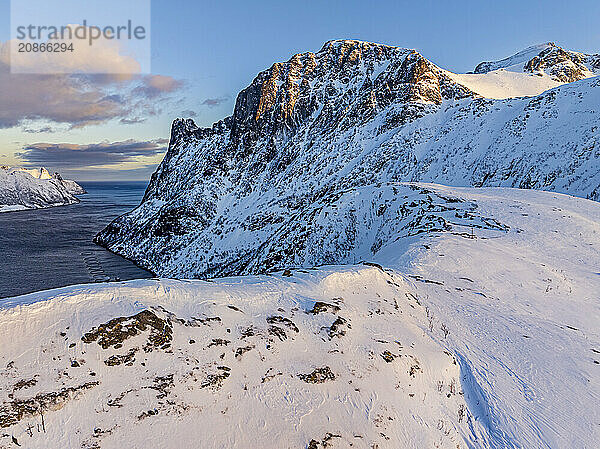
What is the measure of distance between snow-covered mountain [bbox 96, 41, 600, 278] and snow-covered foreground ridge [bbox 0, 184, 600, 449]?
468 inches

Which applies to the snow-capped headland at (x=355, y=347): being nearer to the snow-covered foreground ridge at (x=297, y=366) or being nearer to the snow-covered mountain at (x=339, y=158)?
the snow-covered foreground ridge at (x=297, y=366)

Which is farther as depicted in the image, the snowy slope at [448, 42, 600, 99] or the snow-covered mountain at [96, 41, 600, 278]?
the snowy slope at [448, 42, 600, 99]

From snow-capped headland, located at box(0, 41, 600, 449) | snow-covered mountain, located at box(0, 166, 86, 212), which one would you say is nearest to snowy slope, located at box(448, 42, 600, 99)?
snow-capped headland, located at box(0, 41, 600, 449)

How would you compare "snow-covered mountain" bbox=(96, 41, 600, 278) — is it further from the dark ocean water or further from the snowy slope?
the dark ocean water

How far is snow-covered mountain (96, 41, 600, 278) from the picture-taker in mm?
31766

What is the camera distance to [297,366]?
22.2 feet

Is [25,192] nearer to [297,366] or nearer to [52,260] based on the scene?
[52,260]

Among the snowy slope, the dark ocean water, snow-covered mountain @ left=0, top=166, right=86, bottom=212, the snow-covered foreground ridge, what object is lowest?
the dark ocean water

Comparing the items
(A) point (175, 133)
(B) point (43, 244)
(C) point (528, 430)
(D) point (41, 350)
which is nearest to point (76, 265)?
(B) point (43, 244)

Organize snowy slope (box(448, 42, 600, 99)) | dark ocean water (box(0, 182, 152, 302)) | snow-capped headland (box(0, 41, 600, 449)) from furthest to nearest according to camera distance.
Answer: snowy slope (box(448, 42, 600, 99))
dark ocean water (box(0, 182, 152, 302))
snow-capped headland (box(0, 41, 600, 449))

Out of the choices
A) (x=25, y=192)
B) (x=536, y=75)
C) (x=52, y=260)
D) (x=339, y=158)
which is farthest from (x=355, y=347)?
(x=25, y=192)

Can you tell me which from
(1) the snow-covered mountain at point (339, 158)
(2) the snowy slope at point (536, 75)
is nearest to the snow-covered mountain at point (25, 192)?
(1) the snow-covered mountain at point (339, 158)

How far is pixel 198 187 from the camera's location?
81.6 metres

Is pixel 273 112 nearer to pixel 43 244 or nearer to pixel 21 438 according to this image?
pixel 43 244
